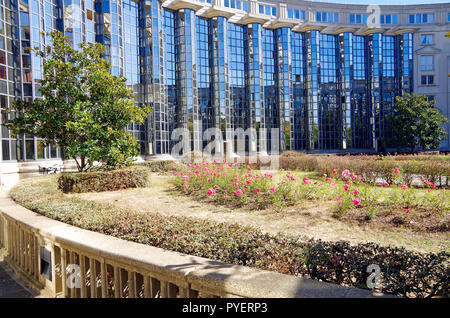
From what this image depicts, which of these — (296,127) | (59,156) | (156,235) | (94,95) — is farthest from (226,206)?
(296,127)

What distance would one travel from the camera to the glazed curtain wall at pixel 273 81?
33.3 meters

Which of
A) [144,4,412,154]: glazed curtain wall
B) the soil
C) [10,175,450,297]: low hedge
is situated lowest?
the soil

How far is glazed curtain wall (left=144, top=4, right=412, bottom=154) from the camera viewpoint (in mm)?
33312

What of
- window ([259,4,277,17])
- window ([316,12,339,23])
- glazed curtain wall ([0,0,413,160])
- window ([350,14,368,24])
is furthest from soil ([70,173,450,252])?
window ([350,14,368,24])

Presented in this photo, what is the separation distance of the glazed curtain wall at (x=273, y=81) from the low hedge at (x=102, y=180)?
19.6 m

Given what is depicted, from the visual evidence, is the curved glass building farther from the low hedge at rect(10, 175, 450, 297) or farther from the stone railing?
the low hedge at rect(10, 175, 450, 297)

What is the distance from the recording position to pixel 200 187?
10.3 m

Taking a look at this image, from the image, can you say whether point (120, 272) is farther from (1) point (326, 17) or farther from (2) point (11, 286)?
(1) point (326, 17)

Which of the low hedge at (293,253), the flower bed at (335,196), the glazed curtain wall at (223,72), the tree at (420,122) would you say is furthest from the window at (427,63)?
the low hedge at (293,253)

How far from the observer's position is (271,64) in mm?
40438

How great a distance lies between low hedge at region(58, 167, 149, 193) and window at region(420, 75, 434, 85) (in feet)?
153

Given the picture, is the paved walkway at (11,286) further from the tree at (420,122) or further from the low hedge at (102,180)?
the tree at (420,122)
